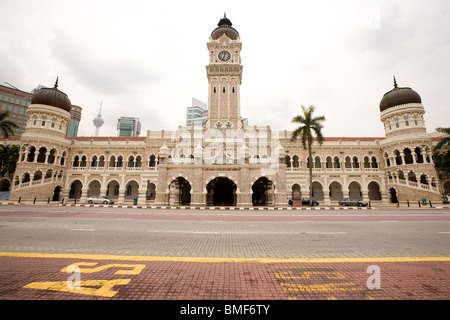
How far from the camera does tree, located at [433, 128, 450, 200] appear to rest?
2785 centimetres

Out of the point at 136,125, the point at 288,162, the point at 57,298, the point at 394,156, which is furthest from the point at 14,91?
the point at 394,156

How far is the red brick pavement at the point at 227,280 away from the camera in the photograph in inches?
111

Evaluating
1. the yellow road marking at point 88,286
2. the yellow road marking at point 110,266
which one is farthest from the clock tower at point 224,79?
the yellow road marking at point 88,286

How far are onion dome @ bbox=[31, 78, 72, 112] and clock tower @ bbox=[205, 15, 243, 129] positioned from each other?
2483 cm

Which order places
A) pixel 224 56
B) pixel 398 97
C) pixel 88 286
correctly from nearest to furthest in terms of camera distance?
pixel 88 286
pixel 398 97
pixel 224 56

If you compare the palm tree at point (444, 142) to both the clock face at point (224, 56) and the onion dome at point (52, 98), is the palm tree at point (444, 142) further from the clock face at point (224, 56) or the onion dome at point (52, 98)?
the onion dome at point (52, 98)

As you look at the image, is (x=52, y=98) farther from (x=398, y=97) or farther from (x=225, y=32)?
(x=398, y=97)

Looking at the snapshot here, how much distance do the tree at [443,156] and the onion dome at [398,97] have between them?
227 inches

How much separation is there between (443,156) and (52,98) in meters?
61.8

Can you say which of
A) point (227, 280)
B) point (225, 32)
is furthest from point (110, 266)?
point (225, 32)

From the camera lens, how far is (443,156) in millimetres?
28828
